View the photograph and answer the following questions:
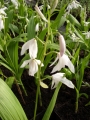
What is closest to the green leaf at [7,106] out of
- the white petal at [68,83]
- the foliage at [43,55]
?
the foliage at [43,55]

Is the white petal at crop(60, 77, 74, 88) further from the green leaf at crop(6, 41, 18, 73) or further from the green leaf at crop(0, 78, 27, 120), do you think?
the green leaf at crop(6, 41, 18, 73)

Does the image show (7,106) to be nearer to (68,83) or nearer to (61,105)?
(68,83)

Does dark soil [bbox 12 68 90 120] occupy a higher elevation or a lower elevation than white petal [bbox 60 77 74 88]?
lower

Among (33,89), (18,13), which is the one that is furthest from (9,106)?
(18,13)

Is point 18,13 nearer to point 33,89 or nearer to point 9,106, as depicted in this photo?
point 33,89

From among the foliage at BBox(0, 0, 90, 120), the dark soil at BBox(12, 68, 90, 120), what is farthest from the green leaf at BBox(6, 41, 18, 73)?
the dark soil at BBox(12, 68, 90, 120)

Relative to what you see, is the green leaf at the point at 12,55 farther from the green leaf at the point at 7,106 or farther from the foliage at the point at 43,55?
the green leaf at the point at 7,106

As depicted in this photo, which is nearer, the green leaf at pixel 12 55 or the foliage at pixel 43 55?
the foliage at pixel 43 55

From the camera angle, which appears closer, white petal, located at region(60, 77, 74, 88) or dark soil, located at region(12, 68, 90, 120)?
white petal, located at region(60, 77, 74, 88)

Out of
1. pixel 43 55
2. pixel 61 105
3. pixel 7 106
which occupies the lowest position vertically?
pixel 61 105

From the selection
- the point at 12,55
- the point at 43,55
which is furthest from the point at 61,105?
the point at 43,55

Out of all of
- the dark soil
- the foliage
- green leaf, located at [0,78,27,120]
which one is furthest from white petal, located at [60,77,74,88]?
the dark soil

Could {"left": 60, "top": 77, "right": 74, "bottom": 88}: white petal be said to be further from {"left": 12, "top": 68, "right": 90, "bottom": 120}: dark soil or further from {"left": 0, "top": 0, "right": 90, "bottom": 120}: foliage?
{"left": 12, "top": 68, "right": 90, "bottom": 120}: dark soil
